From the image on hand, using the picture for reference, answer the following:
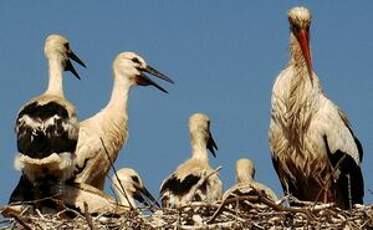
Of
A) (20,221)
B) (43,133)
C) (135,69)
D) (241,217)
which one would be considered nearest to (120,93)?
(135,69)

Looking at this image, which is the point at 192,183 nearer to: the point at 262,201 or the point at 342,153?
the point at 342,153

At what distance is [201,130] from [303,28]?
2925 millimetres

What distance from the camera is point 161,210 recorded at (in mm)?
9031

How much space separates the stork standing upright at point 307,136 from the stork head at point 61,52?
8.35 ft

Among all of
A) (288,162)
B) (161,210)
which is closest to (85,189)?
(288,162)

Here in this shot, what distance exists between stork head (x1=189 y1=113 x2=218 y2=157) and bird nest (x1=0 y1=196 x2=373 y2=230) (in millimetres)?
5083

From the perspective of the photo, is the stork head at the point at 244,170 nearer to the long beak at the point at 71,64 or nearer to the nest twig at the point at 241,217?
the long beak at the point at 71,64

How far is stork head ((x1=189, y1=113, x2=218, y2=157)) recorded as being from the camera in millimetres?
14125

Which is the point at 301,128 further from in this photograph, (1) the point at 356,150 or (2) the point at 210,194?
(2) the point at 210,194

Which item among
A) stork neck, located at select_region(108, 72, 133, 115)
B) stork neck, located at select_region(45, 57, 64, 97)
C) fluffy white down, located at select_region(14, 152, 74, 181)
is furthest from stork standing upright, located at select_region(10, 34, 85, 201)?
stork neck, located at select_region(108, 72, 133, 115)

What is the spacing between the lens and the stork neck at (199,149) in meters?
13.6

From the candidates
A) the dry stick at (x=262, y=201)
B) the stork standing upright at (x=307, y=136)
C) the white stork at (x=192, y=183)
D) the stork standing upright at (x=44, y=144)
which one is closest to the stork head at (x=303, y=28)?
the stork standing upright at (x=307, y=136)

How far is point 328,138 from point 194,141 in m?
2.79

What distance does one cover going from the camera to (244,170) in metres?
13.7
